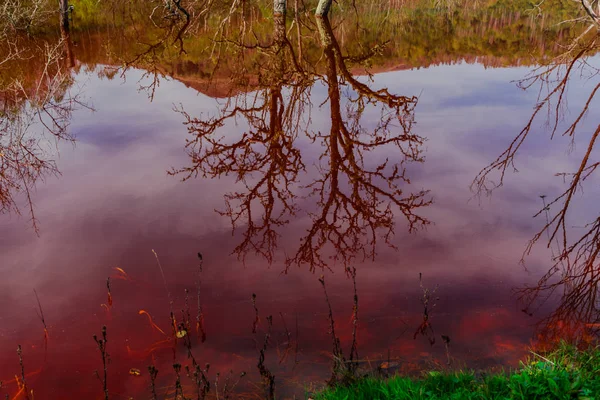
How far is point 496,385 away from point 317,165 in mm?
5187

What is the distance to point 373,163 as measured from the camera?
8328 mm

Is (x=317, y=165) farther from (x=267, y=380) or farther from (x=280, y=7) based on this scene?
(x=280, y=7)

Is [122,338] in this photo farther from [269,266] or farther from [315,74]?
[315,74]

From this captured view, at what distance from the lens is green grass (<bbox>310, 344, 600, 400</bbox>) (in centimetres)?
329

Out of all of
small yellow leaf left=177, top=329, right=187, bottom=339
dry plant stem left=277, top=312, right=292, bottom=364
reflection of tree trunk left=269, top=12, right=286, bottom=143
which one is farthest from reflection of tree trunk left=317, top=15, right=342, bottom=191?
small yellow leaf left=177, top=329, right=187, bottom=339

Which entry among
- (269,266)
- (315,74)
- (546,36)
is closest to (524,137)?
(315,74)

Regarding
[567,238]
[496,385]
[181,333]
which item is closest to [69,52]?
[181,333]

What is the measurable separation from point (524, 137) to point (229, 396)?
8439 millimetres

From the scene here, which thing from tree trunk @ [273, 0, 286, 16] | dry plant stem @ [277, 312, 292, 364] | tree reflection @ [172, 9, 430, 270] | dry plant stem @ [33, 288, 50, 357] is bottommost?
dry plant stem @ [277, 312, 292, 364]

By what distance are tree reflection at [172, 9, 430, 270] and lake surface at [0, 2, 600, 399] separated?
40mm

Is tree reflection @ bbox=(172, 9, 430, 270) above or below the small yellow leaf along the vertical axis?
above

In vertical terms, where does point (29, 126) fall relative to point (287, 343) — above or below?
above

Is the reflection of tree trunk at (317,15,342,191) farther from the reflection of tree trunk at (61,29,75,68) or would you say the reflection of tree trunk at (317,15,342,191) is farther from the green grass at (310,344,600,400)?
the reflection of tree trunk at (61,29,75,68)

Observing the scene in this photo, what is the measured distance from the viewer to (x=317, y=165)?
8156mm
